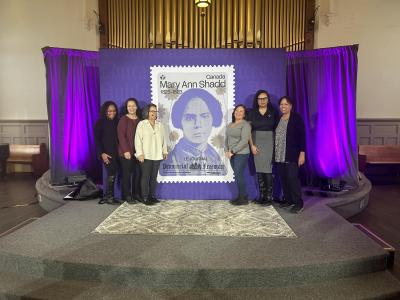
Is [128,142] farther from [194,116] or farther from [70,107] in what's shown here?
[70,107]

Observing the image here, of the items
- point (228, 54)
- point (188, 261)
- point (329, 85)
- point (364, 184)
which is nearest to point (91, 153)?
point (228, 54)

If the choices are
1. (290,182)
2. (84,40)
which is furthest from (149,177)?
(84,40)

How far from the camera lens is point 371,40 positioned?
654 cm

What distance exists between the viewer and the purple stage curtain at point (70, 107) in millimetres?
5043

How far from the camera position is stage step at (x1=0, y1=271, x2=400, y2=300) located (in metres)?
2.41

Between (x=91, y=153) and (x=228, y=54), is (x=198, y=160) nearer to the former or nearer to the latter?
(x=228, y=54)

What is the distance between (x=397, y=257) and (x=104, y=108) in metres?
3.46

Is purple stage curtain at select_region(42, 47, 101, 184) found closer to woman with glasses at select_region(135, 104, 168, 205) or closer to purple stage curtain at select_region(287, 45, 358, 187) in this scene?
woman with glasses at select_region(135, 104, 168, 205)

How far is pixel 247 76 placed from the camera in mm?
4262

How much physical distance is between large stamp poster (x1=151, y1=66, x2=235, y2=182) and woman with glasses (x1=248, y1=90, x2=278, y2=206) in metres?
0.38

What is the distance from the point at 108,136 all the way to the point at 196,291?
2225mm

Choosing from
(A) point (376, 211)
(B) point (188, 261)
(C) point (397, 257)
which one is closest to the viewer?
(B) point (188, 261)

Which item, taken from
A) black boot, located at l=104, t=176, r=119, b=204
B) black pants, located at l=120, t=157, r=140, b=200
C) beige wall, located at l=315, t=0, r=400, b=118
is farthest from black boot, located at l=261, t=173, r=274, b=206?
beige wall, located at l=315, t=0, r=400, b=118

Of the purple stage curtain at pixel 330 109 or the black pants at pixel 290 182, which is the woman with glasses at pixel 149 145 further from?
the purple stage curtain at pixel 330 109
